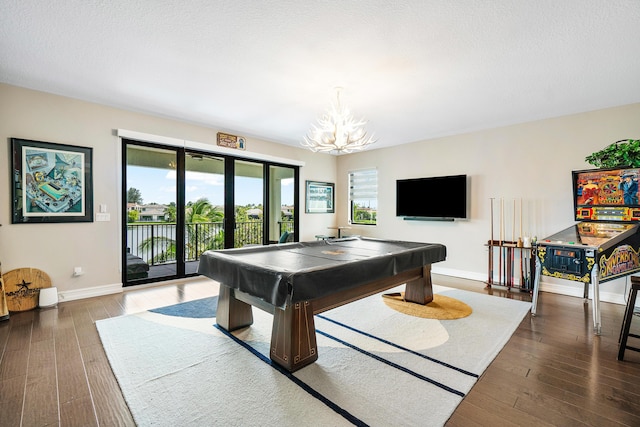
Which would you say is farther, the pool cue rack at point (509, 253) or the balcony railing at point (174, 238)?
the balcony railing at point (174, 238)

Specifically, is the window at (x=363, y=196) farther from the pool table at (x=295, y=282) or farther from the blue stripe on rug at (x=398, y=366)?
the blue stripe on rug at (x=398, y=366)

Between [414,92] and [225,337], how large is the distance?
134 inches

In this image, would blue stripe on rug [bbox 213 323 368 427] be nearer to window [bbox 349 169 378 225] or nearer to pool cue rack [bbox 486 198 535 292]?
pool cue rack [bbox 486 198 535 292]

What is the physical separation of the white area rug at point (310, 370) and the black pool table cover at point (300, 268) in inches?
23.0

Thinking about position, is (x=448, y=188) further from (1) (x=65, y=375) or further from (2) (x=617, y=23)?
(1) (x=65, y=375)

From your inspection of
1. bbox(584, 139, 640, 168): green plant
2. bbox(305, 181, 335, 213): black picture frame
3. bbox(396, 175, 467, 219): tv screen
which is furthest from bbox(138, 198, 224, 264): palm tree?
bbox(584, 139, 640, 168): green plant

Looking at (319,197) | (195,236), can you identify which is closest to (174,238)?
(195,236)

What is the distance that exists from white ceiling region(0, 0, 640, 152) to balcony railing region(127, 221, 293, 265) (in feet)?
6.30

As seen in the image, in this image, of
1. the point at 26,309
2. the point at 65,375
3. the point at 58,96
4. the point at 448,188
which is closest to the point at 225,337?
the point at 65,375

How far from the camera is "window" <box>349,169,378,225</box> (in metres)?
6.54

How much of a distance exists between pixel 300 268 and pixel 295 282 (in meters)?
→ 0.43

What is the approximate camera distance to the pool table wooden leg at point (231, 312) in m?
2.75

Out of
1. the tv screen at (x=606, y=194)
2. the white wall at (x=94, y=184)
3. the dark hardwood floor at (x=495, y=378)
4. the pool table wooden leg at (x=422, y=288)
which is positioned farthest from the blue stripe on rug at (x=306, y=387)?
the tv screen at (x=606, y=194)

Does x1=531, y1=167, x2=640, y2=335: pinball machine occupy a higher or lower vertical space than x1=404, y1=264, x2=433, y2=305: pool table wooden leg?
higher
